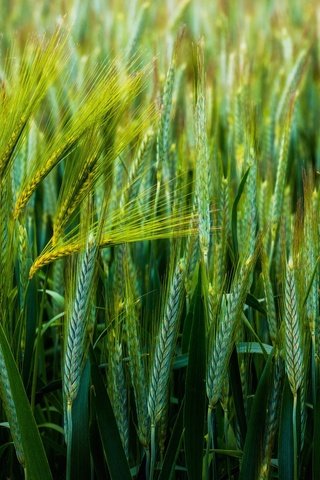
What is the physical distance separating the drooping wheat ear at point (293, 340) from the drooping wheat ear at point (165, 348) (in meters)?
0.13

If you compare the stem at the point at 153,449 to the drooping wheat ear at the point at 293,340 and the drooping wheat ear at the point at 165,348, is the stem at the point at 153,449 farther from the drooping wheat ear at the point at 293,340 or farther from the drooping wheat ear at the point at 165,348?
the drooping wheat ear at the point at 293,340

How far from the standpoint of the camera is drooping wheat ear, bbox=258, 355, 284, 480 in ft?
3.64

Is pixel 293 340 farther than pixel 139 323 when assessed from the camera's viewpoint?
No

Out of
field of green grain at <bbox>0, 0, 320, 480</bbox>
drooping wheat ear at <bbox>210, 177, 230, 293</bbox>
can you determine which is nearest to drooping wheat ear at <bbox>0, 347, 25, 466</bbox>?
field of green grain at <bbox>0, 0, 320, 480</bbox>

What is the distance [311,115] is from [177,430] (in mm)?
1585

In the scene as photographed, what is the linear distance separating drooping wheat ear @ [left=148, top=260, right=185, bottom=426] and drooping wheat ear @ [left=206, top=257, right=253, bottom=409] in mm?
49

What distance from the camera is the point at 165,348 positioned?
3.55 feet

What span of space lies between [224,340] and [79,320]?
0.17 meters

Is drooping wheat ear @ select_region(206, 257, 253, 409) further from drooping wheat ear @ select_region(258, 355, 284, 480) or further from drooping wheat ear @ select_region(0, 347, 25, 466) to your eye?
drooping wheat ear @ select_region(0, 347, 25, 466)

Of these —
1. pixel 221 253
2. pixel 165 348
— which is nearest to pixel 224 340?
pixel 165 348

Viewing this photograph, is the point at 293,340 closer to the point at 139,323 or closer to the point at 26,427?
the point at 139,323

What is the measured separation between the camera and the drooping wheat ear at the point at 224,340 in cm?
107

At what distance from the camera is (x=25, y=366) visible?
132 cm

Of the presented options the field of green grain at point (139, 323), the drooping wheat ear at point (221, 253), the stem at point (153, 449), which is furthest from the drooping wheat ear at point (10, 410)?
the drooping wheat ear at point (221, 253)
